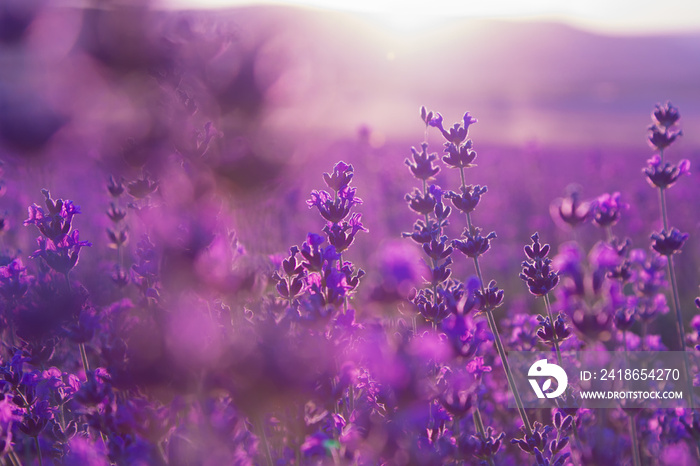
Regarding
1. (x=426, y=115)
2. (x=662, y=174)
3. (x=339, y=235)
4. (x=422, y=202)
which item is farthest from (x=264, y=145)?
(x=339, y=235)

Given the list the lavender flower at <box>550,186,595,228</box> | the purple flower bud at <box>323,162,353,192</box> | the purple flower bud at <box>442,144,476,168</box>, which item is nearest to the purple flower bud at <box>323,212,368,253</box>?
the purple flower bud at <box>323,162,353,192</box>

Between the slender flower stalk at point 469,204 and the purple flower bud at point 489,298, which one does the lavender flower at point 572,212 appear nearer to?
the slender flower stalk at point 469,204

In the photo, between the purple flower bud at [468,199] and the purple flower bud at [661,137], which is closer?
the purple flower bud at [468,199]

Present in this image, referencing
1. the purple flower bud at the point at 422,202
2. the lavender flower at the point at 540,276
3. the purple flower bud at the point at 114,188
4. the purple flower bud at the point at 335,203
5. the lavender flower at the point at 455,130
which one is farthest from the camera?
the purple flower bud at the point at 114,188

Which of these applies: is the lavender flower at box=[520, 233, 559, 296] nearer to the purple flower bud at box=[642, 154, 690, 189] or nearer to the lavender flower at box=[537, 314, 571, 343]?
the lavender flower at box=[537, 314, 571, 343]

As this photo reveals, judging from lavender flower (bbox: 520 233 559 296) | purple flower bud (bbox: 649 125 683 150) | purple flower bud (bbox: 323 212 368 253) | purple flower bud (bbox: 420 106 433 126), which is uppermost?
purple flower bud (bbox: 420 106 433 126)

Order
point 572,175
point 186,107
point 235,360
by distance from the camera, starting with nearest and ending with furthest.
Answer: point 235,360 → point 186,107 → point 572,175

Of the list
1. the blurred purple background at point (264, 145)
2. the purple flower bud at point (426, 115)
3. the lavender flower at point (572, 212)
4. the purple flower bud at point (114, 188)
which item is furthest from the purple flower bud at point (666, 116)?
the purple flower bud at point (114, 188)

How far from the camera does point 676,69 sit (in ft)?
229

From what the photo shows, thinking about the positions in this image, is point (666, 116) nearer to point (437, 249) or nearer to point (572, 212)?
point (572, 212)

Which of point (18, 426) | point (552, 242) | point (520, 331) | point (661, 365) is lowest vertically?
point (552, 242)

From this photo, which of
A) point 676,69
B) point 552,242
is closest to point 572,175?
point 552,242

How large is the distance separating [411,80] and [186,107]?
244ft

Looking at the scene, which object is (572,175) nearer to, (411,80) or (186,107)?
(186,107)
